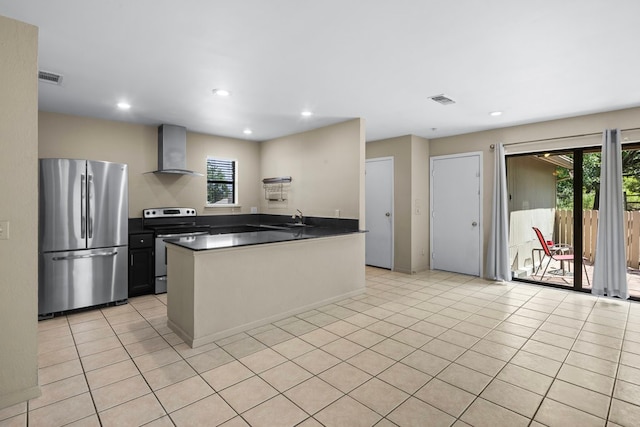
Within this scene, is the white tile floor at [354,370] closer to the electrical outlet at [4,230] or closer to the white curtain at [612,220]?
the white curtain at [612,220]

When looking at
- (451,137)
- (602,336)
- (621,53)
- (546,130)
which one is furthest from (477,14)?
(451,137)

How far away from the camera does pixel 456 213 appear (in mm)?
5848

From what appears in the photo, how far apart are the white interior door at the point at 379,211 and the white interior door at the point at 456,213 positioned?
811mm

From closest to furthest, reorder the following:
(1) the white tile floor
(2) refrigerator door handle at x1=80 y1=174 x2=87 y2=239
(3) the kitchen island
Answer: (1) the white tile floor → (3) the kitchen island → (2) refrigerator door handle at x1=80 y1=174 x2=87 y2=239

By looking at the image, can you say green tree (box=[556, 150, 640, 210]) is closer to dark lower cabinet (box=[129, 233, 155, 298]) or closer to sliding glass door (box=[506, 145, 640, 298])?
sliding glass door (box=[506, 145, 640, 298])

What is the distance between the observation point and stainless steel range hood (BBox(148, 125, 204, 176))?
16.4ft

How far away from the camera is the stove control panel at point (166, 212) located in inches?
198

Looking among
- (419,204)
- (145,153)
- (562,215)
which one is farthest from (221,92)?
(562,215)

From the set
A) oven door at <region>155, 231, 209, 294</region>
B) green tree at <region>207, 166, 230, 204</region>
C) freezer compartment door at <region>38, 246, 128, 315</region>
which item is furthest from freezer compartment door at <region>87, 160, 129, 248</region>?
green tree at <region>207, 166, 230, 204</region>

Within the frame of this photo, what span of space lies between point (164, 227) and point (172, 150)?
1192 millimetres

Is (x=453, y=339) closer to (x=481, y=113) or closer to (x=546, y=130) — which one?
(x=481, y=113)

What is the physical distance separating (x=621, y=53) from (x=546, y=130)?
7.63ft

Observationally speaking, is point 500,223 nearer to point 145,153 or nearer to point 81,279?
point 145,153

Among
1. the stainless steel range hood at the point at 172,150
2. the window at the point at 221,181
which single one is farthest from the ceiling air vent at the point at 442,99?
the window at the point at 221,181
